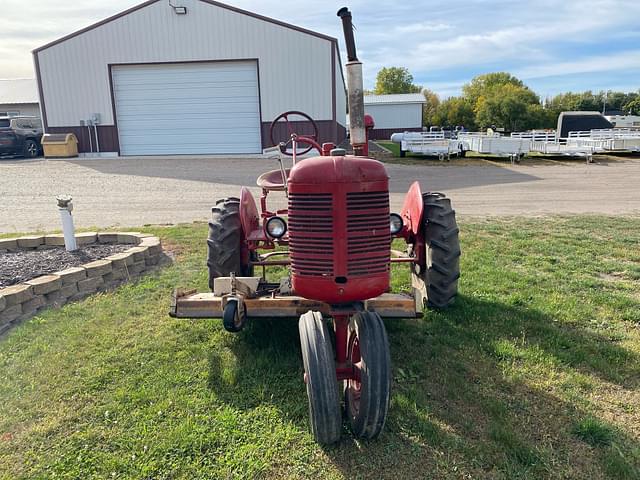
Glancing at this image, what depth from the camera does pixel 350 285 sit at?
8.38 ft

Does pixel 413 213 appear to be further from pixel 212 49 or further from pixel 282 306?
pixel 212 49

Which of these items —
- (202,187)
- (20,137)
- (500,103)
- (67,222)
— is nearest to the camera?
(67,222)

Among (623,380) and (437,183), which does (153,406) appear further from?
(437,183)

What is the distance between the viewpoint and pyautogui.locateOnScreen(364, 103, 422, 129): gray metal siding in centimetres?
4153

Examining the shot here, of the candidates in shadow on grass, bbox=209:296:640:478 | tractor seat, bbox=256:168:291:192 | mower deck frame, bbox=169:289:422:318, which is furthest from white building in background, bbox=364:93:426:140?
mower deck frame, bbox=169:289:422:318

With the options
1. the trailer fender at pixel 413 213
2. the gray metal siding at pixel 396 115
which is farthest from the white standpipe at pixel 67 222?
the gray metal siding at pixel 396 115

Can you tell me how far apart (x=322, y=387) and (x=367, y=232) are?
82 cm

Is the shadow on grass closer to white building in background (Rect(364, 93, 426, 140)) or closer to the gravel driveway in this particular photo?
the gravel driveway

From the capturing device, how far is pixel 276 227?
338cm

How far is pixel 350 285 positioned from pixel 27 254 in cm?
449

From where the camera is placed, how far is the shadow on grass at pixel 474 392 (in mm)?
2359

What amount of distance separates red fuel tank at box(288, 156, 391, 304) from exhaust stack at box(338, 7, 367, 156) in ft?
1.64

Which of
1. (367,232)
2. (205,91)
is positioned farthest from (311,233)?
(205,91)

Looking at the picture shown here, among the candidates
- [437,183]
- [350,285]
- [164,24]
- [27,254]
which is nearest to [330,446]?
[350,285]
